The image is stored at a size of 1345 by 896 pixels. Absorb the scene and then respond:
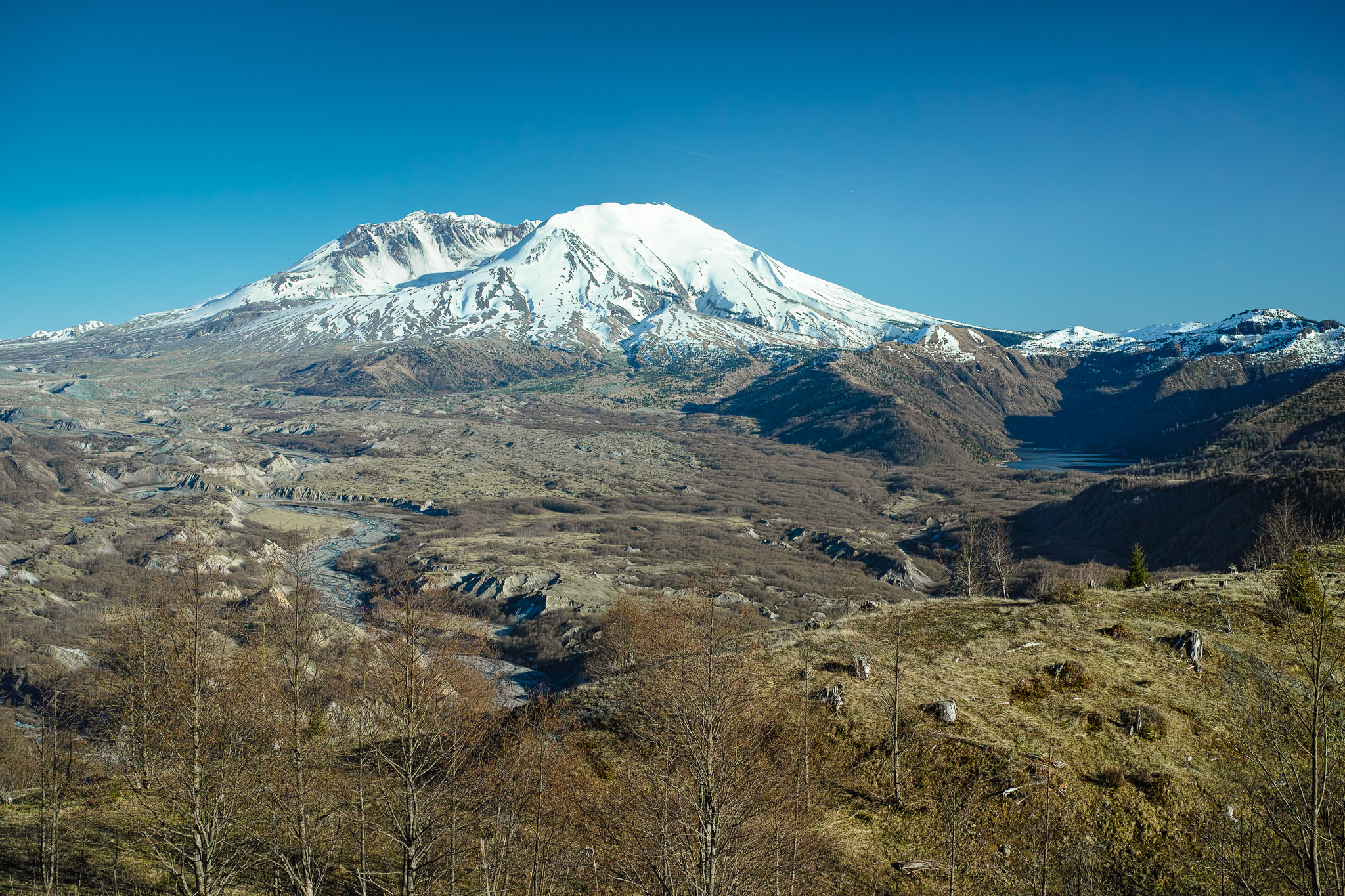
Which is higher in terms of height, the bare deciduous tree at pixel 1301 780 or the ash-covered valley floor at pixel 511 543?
the bare deciduous tree at pixel 1301 780

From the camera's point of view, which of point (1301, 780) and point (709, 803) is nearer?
point (1301, 780)

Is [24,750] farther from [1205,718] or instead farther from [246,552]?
[246,552]

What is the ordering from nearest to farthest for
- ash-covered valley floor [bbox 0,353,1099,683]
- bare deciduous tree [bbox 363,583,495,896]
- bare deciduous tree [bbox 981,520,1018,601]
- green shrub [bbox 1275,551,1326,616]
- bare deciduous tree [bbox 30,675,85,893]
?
bare deciduous tree [bbox 363,583,495,896], bare deciduous tree [bbox 30,675,85,893], green shrub [bbox 1275,551,1326,616], bare deciduous tree [bbox 981,520,1018,601], ash-covered valley floor [bbox 0,353,1099,683]

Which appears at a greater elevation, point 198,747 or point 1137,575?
point 198,747

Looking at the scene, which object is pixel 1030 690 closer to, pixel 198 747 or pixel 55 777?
pixel 198 747

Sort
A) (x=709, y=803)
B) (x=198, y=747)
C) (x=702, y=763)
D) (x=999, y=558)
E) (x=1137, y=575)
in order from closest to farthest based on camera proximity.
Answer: (x=709, y=803), (x=702, y=763), (x=198, y=747), (x=1137, y=575), (x=999, y=558)

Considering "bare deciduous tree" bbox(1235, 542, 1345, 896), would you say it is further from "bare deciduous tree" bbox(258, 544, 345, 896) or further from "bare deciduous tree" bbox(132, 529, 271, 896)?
"bare deciduous tree" bbox(132, 529, 271, 896)

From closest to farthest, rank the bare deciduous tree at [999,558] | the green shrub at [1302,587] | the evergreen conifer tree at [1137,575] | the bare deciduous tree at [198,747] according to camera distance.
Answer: the bare deciduous tree at [198,747] < the green shrub at [1302,587] < the evergreen conifer tree at [1137,575] < the bare deciduous tree at [999,558]

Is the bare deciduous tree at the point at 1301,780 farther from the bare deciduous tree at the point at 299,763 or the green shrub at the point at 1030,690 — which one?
the bare deciduous tree at the point at 299,763

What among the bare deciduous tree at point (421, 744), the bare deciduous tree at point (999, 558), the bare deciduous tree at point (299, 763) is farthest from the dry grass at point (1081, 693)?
the bare deciduous tree at point (299, 763)

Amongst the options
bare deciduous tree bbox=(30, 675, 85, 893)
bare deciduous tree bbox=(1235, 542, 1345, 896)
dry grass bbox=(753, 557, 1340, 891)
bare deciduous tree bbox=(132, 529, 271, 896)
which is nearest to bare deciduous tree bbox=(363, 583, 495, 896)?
bare deciduous tree bbox=(132, 529, 271, 896)

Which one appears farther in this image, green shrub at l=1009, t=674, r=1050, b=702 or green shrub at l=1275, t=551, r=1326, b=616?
green shrub at l=1275, t=551, r=1326, b=616

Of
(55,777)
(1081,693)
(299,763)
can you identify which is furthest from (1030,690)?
(55,777)
